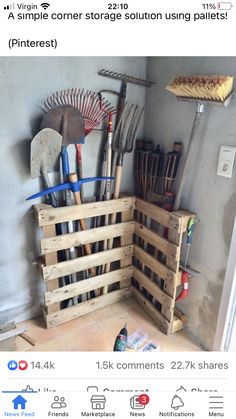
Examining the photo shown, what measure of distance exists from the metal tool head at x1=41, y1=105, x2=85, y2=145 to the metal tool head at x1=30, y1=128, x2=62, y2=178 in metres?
0.04

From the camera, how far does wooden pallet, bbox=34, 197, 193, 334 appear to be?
4.08 ft

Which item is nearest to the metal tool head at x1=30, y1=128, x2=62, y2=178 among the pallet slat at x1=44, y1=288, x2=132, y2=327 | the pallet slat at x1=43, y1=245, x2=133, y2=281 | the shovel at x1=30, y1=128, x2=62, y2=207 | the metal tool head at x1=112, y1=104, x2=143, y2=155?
the shovel at x1=30, y1=128, x2=62, y2=207

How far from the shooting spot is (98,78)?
49.6 inches

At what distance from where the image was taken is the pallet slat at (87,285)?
1.34m

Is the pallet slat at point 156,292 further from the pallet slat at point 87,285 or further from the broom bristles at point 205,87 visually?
the broom bristles at point 205,87

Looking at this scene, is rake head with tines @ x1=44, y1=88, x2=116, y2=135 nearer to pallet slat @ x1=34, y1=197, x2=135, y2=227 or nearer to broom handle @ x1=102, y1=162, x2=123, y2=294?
broom handle @ x1=102, y1=162, x2=123, y2=294

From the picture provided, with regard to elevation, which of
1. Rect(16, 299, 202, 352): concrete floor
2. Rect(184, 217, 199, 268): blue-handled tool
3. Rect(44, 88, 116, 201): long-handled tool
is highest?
Rect(44, 88, 116, 201): long-handled tool

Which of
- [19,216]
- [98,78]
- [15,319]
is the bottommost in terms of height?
[15,319]
